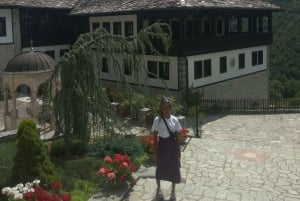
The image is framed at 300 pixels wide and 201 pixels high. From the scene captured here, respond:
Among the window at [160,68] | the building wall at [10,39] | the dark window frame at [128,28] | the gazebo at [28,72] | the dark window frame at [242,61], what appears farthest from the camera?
the dark window frame at [242,61]

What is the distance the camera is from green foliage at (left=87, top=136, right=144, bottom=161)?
1146cm

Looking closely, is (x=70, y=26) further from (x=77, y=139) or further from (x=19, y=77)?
(x=77, y=139)

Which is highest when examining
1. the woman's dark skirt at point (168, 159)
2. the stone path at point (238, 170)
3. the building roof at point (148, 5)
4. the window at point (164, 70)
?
the building roof at point (148, 5)

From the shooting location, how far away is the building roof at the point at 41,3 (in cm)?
2492

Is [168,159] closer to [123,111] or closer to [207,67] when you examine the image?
[123,111]

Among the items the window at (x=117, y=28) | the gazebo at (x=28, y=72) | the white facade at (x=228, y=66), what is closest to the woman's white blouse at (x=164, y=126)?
the gazebo at (x=28, y=72)

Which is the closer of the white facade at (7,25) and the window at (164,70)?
the window at (164,70)

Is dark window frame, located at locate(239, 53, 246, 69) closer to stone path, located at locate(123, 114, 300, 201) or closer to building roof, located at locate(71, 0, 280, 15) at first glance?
building roof, located at locate(71, 0, 280, 15)

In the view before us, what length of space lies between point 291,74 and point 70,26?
28.6m

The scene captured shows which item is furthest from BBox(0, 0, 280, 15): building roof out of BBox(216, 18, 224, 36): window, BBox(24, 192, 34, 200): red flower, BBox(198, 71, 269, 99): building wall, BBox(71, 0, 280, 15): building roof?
BBox(24, 192, 34, 200): red flower

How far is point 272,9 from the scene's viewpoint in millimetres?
27516

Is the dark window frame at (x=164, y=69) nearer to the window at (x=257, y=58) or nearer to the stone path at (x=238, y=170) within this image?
the stone path at (x=238, y=170)

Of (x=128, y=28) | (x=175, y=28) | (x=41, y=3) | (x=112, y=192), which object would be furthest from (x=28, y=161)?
(x=41, y=3)

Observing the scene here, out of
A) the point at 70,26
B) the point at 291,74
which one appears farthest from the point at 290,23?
the point at 70,26
